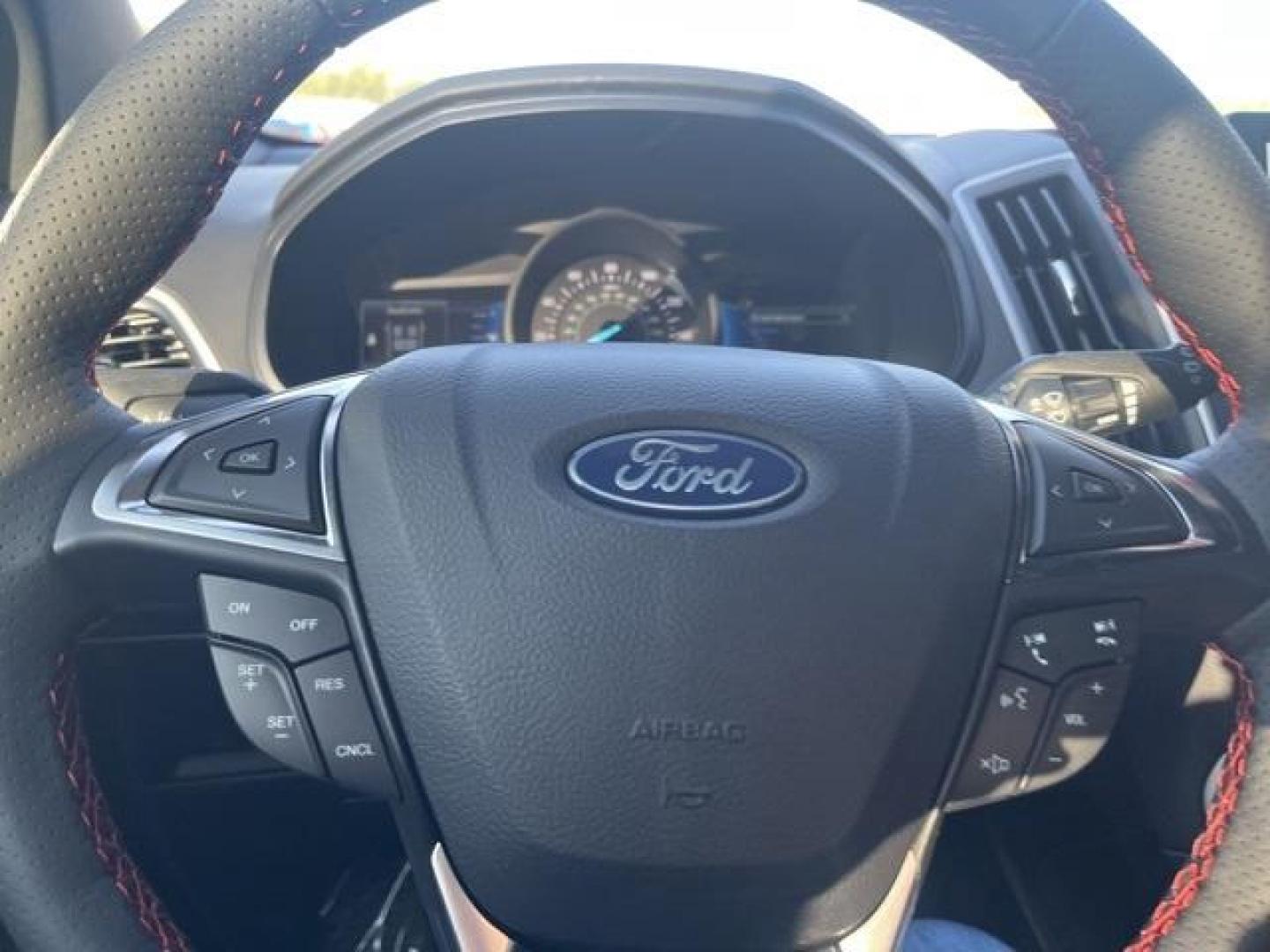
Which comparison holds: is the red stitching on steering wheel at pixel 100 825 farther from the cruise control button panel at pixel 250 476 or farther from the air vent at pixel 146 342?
the air vent at pixel 146 342

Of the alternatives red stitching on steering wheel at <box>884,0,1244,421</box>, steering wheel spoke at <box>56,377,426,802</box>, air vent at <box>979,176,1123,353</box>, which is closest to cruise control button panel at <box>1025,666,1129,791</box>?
red stitching on steering wheel at <box>884,0,1244,421</box>

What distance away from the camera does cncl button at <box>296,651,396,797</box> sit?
1076 mm

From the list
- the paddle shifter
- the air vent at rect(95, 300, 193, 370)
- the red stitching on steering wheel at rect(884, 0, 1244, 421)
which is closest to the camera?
the red stitching on steering wheel at rect(884, 0, 1244, 421)

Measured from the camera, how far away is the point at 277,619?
109 cm

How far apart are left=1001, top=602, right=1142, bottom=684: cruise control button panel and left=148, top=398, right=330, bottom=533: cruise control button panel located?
475 millimetres

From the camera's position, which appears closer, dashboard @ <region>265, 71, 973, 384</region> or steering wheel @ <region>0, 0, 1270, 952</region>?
steering wheel @ <region>0, 0, 1270, 952</region>

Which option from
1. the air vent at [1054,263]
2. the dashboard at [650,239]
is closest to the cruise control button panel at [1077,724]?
the dashboard at [650,239]

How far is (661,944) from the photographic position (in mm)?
1047

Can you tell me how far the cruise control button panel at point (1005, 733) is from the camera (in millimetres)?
1100

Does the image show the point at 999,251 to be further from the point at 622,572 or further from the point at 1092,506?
the point at 622,572

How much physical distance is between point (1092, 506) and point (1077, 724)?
0.15 metres

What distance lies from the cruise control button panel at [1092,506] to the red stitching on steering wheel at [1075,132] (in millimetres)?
98

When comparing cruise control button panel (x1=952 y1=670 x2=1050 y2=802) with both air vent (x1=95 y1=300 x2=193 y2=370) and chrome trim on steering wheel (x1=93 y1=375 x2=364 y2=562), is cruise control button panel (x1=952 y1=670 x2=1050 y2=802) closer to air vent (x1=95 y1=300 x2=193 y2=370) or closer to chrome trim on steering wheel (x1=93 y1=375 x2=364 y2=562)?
chrome trim on steering wheel (x1=93 y1=375 x2=364 y2=562)

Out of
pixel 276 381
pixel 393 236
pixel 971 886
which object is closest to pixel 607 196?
pixel 393 236
